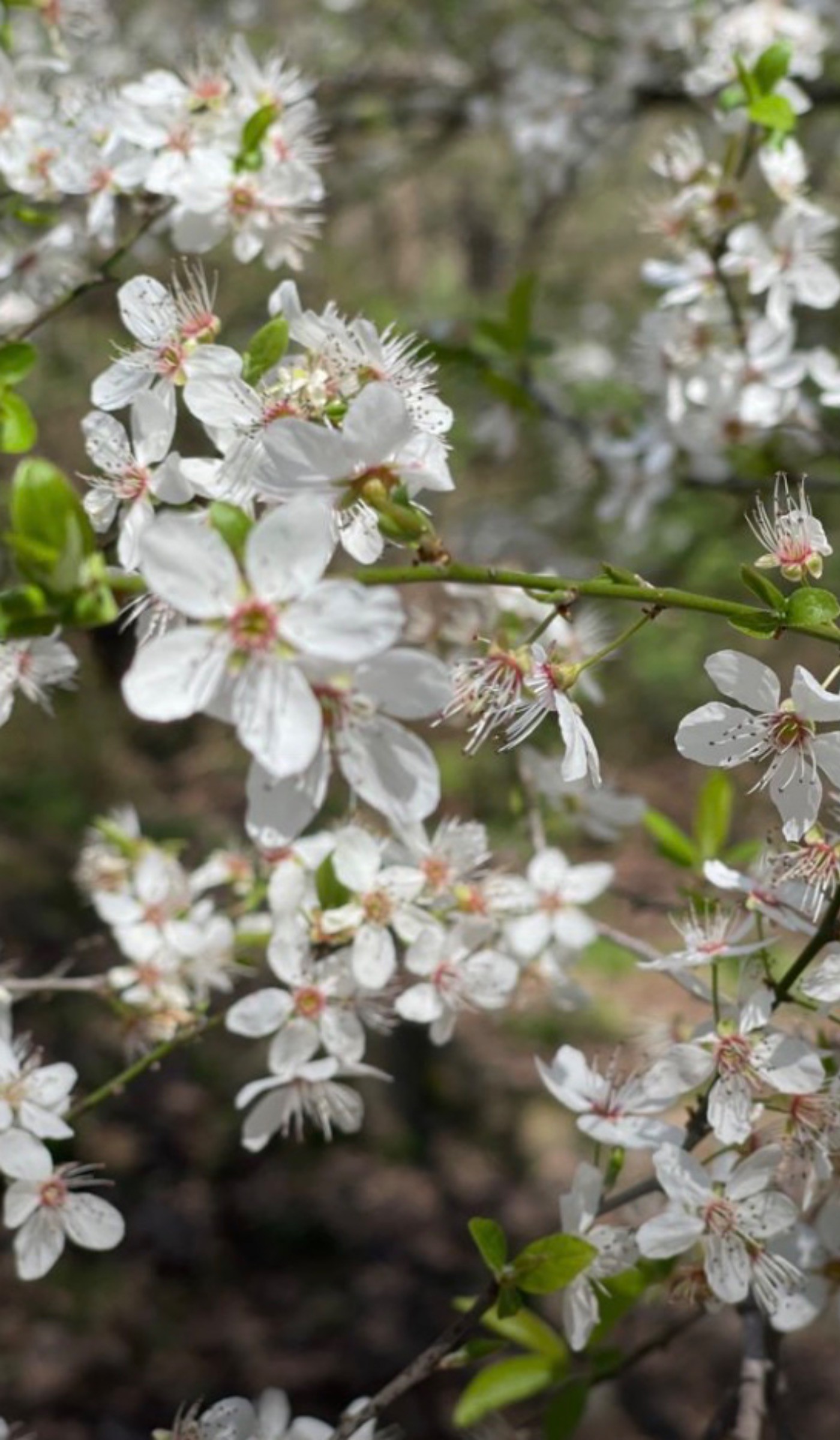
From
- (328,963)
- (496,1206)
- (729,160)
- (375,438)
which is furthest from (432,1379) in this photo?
(375,438)

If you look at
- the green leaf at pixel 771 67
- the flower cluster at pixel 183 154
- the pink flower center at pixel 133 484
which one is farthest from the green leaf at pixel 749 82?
the pink flower center at pixel 133 484

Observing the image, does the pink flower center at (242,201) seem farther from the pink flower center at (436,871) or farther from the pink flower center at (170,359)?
the pink flower center at (436,871)

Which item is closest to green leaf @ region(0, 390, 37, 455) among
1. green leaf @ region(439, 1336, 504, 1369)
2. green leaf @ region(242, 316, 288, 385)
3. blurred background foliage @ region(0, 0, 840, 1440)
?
green leaf @ region(242, 316, 288, 385)

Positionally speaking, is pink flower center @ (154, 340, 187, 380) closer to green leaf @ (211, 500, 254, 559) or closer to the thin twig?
green leaf @ (211, 500, 254, 559)

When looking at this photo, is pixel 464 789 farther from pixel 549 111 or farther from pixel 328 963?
pixel 328 963

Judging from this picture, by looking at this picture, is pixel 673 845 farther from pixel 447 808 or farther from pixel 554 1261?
pixel 447 808

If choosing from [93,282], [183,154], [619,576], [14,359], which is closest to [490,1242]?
[619,576]
